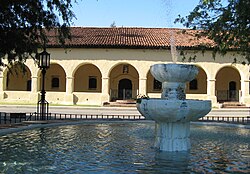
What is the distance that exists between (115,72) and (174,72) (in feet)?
82.1

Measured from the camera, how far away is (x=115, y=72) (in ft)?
105

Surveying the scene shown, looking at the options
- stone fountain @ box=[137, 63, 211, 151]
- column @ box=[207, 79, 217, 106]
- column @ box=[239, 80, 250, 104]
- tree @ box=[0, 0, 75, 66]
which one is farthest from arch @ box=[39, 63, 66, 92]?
stone fountain @ box=[137, 63, 211, 151]

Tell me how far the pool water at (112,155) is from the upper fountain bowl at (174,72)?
155 centimetres

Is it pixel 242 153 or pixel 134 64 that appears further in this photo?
pixel 134 64

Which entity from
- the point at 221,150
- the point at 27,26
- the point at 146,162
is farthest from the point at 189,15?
the point at 146,162

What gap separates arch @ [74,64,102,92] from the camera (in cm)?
3212

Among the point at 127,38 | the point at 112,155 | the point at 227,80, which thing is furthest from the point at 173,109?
the point at 227,80

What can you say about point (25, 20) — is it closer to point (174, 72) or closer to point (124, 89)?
point (174, 72)

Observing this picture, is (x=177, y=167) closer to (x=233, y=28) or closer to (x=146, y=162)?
(x=146, y=162)

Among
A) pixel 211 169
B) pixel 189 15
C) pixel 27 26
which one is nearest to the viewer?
pixel 211 169

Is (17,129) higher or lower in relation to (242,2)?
lower

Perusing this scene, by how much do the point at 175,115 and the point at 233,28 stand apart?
6.50 metres

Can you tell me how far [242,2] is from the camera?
10.4 m

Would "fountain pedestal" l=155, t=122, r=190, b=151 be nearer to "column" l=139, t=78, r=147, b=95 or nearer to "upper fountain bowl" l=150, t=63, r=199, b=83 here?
"upper fountain bowl" l=150, t=63, r=199, b=83
